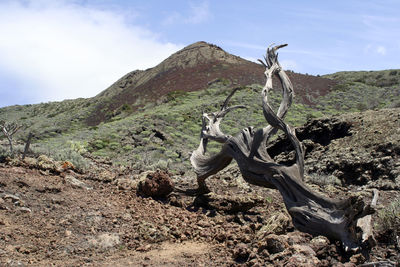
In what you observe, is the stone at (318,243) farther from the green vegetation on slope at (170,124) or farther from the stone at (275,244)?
the green vegetation on slope at (170,124)

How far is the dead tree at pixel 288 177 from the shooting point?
11.8ft

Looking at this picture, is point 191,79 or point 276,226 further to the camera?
point 191,79

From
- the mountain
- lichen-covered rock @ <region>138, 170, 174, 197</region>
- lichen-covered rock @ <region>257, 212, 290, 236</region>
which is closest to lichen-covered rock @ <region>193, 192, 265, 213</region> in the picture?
lichen-covered rock @ <region>138, 170, 174, 197</region>

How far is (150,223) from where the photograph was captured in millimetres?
4863

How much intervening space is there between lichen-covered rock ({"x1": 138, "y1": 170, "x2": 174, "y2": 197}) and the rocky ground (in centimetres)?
2

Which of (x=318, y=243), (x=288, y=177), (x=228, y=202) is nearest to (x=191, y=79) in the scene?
(x=228, y=202)

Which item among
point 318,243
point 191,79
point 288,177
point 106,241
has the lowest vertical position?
point 106,241

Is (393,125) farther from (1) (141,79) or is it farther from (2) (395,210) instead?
(1) (141,79)

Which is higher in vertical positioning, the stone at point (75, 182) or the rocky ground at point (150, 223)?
the stone at point (75, 182)

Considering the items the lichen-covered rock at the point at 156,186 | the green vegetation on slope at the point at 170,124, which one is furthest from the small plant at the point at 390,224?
the green vegetation on slope at the point at 170,124

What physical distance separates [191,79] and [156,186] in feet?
114

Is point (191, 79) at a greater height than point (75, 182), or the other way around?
point (191, 79)

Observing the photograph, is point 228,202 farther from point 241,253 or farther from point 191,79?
point 191,79

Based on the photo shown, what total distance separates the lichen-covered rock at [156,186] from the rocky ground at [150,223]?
0.02 m
